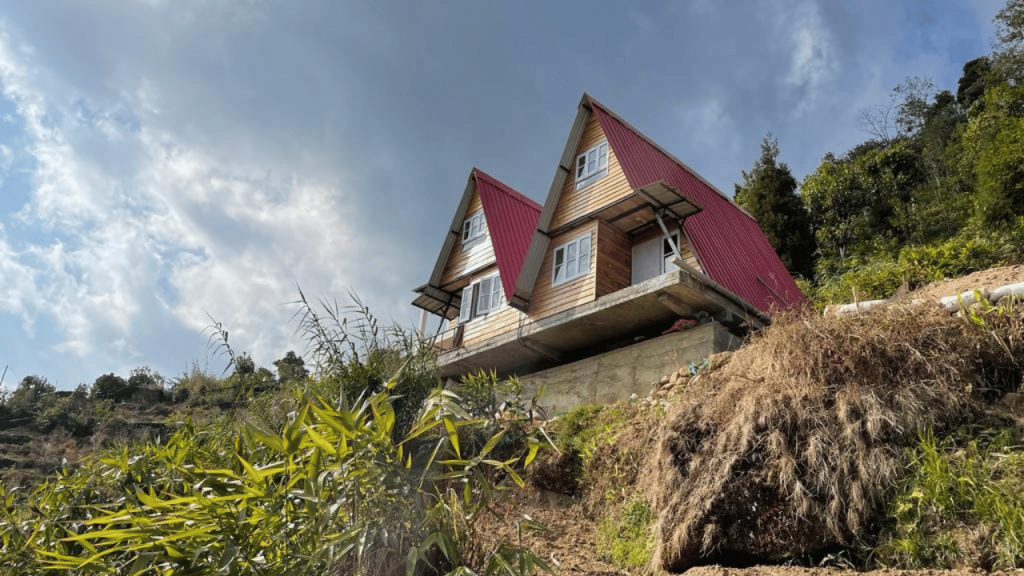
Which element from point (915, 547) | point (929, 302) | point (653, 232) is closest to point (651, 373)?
point (653, 232)

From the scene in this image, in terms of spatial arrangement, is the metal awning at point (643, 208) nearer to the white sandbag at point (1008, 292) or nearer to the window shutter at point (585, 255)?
the window shutter at point (585, 255)

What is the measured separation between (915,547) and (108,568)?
4.59 metres

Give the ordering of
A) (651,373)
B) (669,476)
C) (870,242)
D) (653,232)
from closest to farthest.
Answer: (669,476)
(651,373)
(653,232)
(870,242)

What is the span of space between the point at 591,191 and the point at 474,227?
4027 millimetres

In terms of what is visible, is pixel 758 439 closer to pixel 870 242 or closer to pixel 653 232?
pixel 653 232

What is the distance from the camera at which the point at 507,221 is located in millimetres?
17719

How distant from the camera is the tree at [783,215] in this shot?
2359 centimetres

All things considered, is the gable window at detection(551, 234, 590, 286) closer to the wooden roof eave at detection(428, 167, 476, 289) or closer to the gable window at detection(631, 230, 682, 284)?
the gable window at detection(631, 230, 682, 284)

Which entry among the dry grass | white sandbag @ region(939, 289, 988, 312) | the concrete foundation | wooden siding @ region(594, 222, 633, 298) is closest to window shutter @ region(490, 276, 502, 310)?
the concrete foundation

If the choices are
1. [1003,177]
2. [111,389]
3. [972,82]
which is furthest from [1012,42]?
[111,389]

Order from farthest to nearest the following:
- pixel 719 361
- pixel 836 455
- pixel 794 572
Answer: pixel 719 361 < pixel 836 455 < pixel 794 572

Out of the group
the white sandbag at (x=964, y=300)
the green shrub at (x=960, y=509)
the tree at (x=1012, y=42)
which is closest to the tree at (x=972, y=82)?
the tree at (x=1012, y=42)

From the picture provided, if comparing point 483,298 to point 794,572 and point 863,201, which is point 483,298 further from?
point 863,201

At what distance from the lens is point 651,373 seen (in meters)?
12.3
